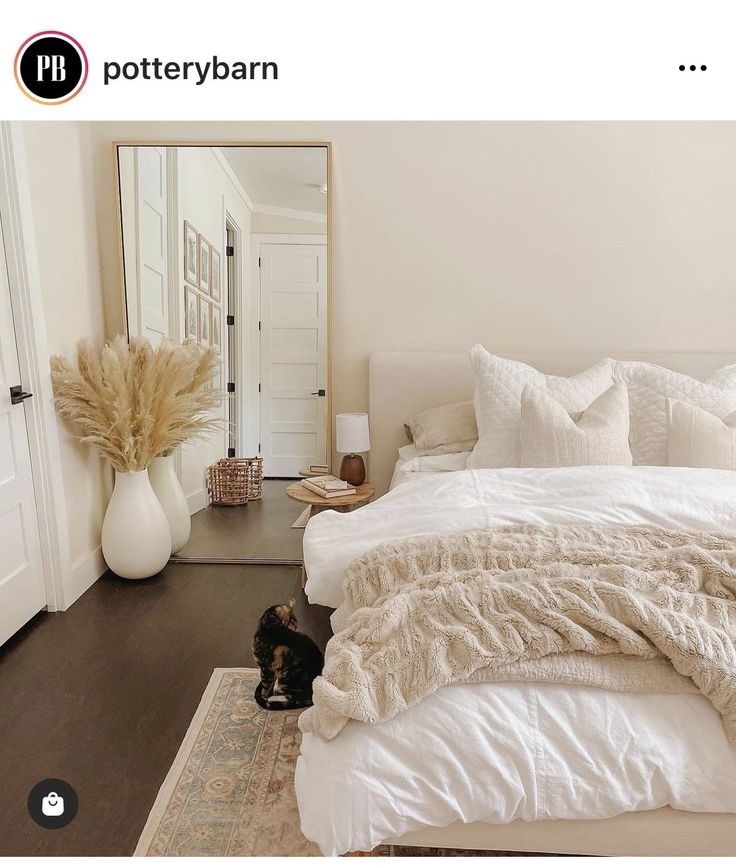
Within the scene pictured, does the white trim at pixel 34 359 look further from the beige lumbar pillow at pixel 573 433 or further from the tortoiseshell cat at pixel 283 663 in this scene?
the beige lumbar pillow at pixel 573 433

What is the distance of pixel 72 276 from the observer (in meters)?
2.76

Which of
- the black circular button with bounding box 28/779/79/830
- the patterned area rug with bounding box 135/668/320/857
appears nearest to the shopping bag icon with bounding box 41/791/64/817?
the black circular button with bounding box 28/779/79/830

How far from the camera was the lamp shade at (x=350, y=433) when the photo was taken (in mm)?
2873

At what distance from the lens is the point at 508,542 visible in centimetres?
153

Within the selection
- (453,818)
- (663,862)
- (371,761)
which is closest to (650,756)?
(663,862)

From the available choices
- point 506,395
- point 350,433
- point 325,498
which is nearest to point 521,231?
point 506,395

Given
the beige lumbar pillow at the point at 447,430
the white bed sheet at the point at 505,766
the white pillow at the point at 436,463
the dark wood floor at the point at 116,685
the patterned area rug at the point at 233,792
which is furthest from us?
the beige lumbar pillow at the point at 447,430

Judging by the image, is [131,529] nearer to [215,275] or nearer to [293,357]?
[293,357]

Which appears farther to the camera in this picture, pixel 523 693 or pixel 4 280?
pixel 4 280

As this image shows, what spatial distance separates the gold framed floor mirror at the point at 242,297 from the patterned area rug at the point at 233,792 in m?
1.27

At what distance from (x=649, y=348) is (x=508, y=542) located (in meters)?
1.99

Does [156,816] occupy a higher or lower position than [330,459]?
lower

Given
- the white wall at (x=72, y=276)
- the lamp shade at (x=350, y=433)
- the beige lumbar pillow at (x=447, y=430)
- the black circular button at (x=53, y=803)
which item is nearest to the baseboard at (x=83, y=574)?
the white wall at (x=72, y=276)
